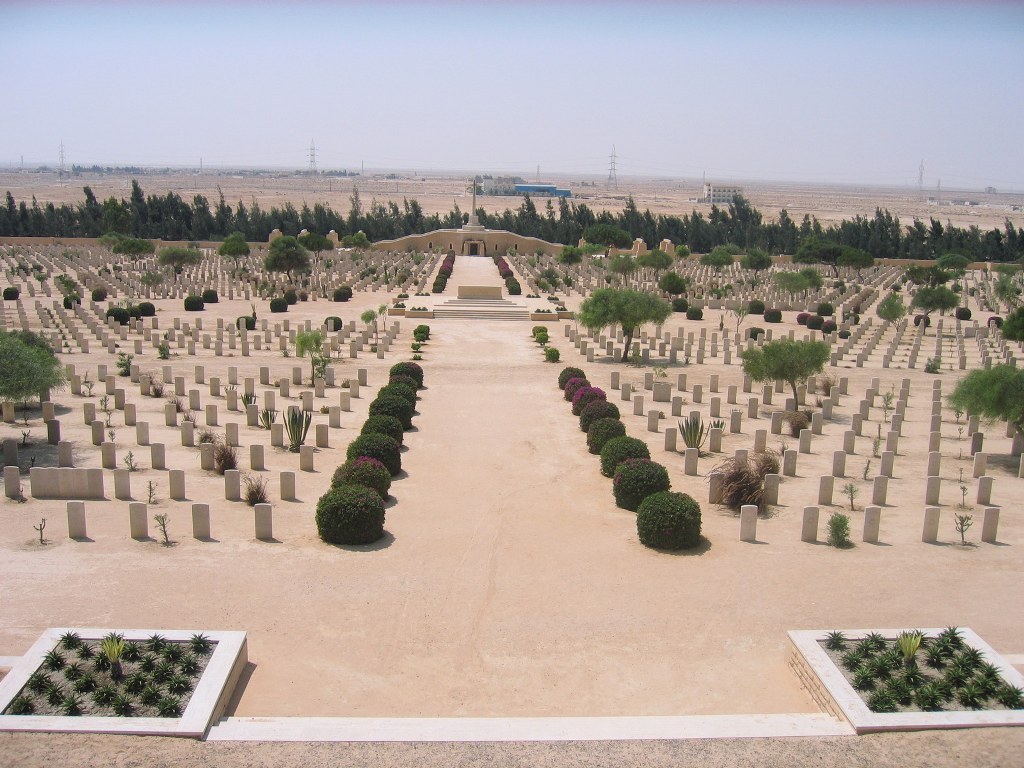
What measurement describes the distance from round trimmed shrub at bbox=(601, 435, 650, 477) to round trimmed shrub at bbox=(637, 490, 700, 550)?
9.54ft

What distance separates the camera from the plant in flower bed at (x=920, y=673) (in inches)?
344

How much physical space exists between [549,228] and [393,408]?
69245 mm

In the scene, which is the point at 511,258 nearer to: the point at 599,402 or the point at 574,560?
the point at 599,402

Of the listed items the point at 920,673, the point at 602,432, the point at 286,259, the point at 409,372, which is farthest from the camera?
the point at 286,259

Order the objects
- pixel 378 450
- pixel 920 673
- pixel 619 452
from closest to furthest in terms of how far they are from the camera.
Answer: pixel 920 673, pixel 378 450, pixel 619 452

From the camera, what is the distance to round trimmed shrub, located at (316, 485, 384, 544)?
13.2 meters

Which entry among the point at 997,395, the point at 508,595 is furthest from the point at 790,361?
the point at 508,595

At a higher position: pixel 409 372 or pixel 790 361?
A: pixel 790 361

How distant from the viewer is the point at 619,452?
16.7 metres

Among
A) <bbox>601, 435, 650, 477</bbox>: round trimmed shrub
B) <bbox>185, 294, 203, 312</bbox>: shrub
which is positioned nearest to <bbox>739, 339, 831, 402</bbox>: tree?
<bbox>601, 435, 650, 477</bbox>: round trimmed shrub

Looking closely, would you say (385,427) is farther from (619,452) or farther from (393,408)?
(619,452)

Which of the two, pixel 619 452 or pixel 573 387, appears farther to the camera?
pixel 573 387

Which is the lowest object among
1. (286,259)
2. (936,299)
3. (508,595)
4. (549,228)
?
(508,595)

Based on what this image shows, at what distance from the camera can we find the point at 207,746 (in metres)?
7.93
